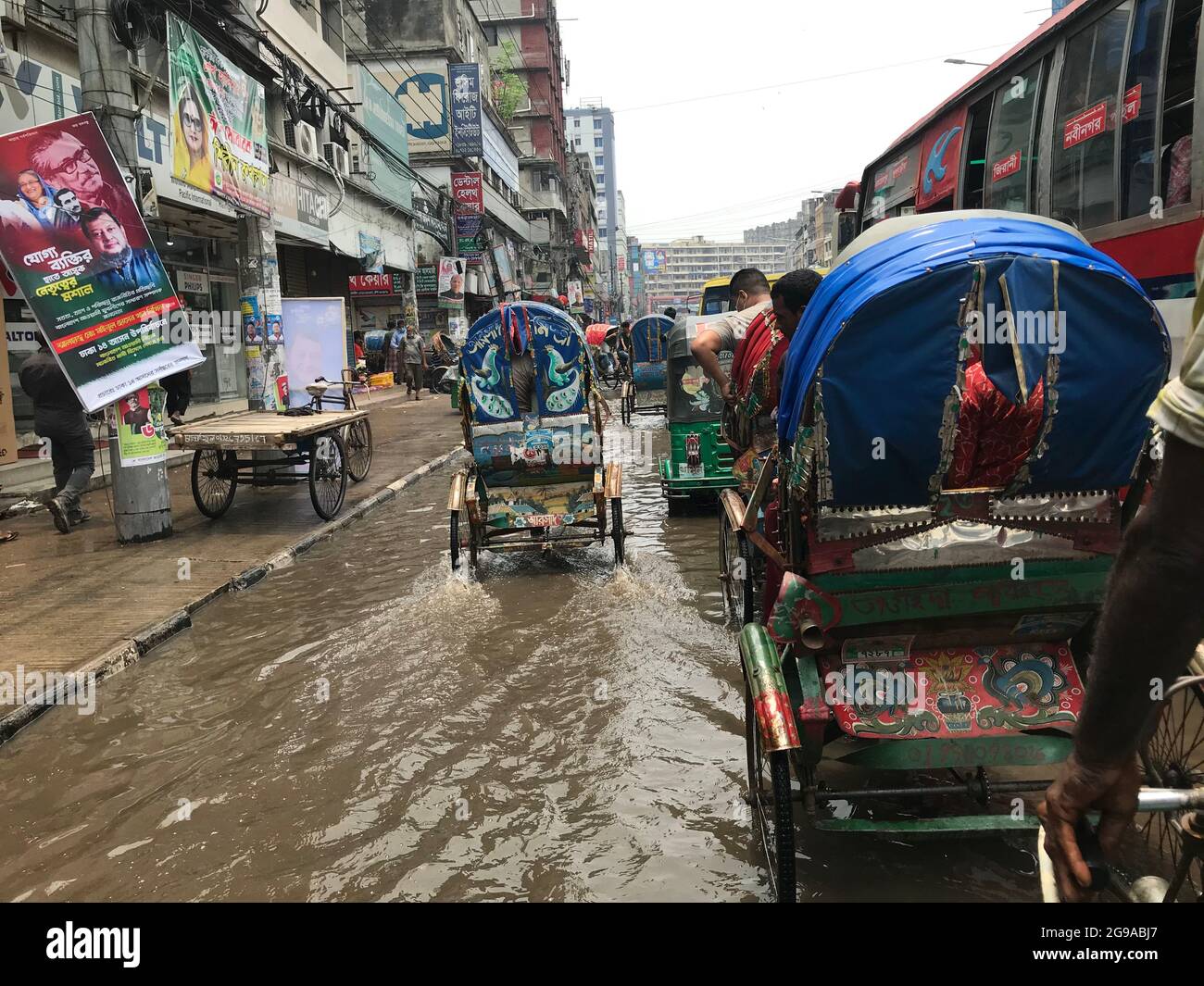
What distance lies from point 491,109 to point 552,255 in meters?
22.3

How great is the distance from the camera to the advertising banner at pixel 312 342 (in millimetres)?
13055

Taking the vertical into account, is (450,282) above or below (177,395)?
above

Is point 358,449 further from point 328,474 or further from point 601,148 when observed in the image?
point 601,148

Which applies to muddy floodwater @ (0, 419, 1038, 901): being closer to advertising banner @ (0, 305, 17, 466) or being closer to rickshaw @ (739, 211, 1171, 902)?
rickshaw @ (739, 211, 1171, 902)

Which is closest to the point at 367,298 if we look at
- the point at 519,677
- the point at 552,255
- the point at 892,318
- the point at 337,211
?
the point at 337,211

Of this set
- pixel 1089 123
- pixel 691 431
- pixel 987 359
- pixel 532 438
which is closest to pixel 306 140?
pixel 691 431

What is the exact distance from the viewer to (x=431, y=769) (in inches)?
162

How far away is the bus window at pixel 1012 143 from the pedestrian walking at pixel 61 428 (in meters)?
8.96

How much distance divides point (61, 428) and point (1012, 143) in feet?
30.6

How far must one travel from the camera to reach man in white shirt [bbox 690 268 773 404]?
18.8 feet

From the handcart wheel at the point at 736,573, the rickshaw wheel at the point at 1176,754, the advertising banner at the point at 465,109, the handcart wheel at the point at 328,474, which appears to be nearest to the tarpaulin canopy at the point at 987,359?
the rickshaw wheel at the point at 1176,754

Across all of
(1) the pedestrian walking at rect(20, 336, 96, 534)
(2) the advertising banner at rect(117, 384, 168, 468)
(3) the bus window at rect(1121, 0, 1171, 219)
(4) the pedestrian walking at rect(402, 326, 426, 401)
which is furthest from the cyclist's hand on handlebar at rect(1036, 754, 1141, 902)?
(4) the pedestrian walking at rect(402, 326, 426, 401)

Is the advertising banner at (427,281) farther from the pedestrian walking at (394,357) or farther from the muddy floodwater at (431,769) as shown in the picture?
the muddy floodwater at (431,769)

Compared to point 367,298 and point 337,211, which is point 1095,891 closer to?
point 337,211
